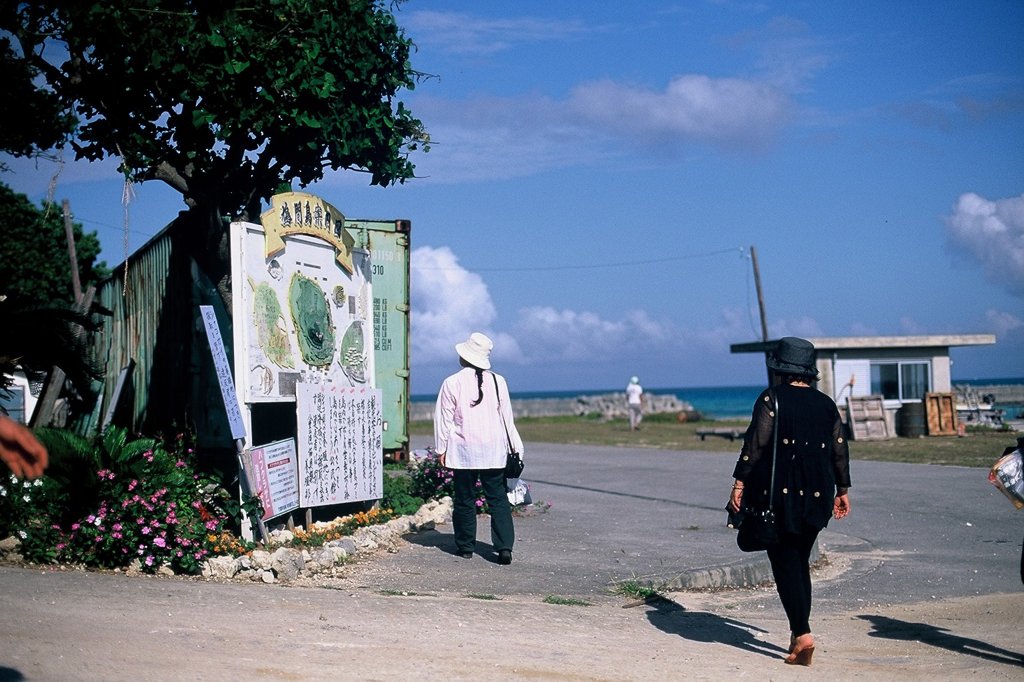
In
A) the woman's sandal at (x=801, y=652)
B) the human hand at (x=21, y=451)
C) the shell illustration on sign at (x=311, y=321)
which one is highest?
the shell illustration on sign at (x=311, y=321)

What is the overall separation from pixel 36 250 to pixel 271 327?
22.5 meters

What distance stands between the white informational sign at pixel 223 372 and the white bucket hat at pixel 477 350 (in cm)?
201

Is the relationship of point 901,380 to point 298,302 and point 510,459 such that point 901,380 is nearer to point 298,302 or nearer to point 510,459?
point 510,459

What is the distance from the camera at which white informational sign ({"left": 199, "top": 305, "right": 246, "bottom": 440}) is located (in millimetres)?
9281

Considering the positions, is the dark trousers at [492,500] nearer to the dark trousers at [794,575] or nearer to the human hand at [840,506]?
the dark trousers at [794,575]

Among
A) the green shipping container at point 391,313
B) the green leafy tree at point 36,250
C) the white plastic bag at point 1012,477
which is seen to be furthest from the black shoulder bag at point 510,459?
the green leafy tree at point 36,250

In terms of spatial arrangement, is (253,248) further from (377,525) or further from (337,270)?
(377,525)

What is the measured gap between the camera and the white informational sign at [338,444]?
412 inches

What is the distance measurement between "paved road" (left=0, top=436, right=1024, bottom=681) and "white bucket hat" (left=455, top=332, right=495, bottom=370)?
5.70 ft

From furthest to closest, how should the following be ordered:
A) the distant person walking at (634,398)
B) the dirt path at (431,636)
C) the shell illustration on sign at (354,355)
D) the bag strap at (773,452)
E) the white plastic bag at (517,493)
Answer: the distant person walking at (634,398) < the white plastic bag at (517,493) < the shell illustration on sign at (354,355) < the bag strap at (773,452) < the dirt path at (431,636)

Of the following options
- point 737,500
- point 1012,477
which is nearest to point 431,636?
point 737,500

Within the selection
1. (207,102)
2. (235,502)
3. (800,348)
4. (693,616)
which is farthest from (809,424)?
(207,102)

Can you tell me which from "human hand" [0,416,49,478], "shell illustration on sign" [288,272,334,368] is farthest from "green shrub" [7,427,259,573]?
"human hand" [0,416,49,478]

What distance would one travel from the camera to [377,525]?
10.7 metres
